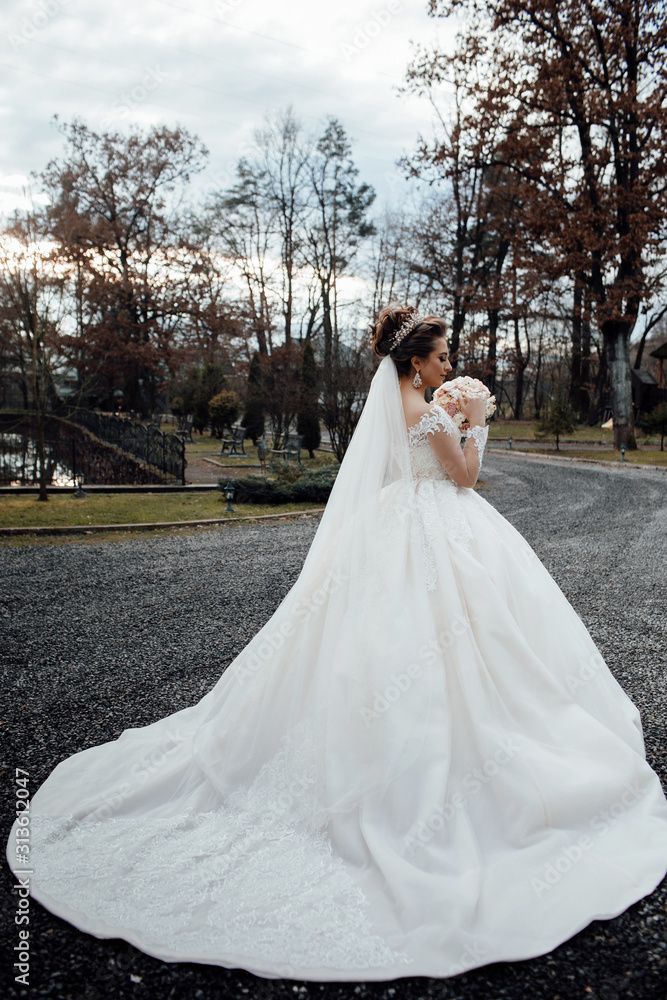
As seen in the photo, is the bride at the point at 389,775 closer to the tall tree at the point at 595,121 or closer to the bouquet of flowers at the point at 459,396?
the bouquet of flowers at the point at 459,396

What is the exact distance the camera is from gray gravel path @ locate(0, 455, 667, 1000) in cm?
185

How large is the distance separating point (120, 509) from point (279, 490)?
269 cm

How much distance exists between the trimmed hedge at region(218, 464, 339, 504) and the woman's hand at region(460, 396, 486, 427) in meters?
8.27

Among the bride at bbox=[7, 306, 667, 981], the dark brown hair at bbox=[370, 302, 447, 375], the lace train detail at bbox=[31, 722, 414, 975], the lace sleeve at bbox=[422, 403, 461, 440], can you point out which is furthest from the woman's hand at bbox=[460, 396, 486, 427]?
the lace train detail at bbox=[31, 722, 414, 975]

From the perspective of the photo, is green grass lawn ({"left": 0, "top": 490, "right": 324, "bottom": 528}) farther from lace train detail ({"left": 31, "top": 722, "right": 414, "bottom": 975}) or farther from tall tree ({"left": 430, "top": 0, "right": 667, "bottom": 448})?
tall tree ({"left": 430, "top": 0, "right": 667, "bottom": 448})

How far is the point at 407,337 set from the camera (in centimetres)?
316

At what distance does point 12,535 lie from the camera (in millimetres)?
8594

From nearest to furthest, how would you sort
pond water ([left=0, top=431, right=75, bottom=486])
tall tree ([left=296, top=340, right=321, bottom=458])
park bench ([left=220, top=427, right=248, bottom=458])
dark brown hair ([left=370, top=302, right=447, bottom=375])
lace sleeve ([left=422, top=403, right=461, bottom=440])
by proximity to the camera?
lace sleeve ([left=422, top=403, right=461, bottom=440]), dark brown hair ([left=370, top=302, right=447, bottom=375]), pond water ([left=0, top=431, right=75, bottom=486]), tall tree ([left=296, top=340, right=321, bottom=458]), park bench ([left=220, top=427, right=248, bottom=458])

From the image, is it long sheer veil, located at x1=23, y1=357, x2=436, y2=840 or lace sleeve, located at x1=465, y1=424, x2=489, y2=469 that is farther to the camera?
lace sleeve, located at x1=465, y1=424, x2=489, y2=469

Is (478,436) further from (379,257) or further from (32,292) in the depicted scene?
(379,257)

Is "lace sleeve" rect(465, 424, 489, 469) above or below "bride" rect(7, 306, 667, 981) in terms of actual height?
above

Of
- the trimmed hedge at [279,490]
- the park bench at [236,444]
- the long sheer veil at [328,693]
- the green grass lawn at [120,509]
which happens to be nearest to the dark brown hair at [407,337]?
the long sheer veil at [328,693]

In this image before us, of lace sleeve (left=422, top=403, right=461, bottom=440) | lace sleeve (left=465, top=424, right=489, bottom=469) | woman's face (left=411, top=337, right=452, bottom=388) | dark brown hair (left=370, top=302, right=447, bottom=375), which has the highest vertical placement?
dark brown hair (left=370, top=302, right=447, bottom=375)

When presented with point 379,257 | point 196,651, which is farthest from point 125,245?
point 196,651
